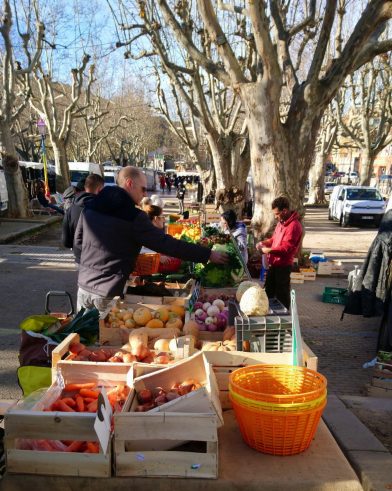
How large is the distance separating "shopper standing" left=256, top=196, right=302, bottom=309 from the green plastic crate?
1898 mm

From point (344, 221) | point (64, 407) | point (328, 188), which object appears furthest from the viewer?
point (328, 188)

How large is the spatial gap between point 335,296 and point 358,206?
1438 centimetres

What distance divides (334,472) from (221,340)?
4.58 ft

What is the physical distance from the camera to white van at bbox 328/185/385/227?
2184cm

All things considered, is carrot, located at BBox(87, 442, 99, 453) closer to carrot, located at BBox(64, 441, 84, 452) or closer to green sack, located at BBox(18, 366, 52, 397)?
carrot, located at BBox(64, 441, 84, 452)

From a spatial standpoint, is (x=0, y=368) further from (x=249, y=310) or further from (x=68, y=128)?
(x=68, y=128)

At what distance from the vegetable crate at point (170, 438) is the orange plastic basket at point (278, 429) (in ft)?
0.64

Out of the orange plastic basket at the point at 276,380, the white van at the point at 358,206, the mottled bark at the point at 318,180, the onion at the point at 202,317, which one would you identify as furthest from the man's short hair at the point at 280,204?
the mottled bark at the point at 318,180

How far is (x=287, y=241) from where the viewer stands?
664cm

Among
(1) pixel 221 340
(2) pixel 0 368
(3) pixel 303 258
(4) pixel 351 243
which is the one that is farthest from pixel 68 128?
(1) pixel 221 340

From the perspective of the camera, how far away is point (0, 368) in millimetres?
5488

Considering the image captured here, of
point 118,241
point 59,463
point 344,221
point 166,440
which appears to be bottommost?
point 344,221

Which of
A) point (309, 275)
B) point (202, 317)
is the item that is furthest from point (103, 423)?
point (309, 275)

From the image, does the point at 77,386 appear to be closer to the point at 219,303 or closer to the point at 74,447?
the point at 74,447
